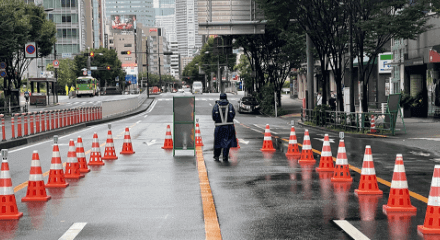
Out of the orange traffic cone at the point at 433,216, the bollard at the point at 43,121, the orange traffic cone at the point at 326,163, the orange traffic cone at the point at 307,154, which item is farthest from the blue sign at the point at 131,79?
the orange traffic cone at the point at 433,216

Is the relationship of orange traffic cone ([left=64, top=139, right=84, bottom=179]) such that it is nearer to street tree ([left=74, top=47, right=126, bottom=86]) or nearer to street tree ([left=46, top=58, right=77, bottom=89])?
street tree ([left=46, top=58, right=77, bottom=89])

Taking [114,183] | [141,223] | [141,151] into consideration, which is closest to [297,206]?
[141,223]

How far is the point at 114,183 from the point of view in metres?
10.7

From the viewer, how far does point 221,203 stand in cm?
839

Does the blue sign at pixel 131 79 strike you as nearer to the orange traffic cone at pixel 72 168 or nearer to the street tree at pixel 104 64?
the street tree at pixel 104 64

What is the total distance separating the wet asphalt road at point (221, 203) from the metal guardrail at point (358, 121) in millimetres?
9323

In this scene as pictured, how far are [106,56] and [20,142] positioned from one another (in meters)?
100

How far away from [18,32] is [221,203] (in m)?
41.3

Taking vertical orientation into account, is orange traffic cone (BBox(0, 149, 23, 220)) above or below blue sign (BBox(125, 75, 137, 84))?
below

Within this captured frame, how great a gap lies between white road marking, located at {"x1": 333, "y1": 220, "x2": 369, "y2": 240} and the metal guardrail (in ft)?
54.0

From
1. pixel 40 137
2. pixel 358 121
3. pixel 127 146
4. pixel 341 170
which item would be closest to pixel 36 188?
pixel 341 170

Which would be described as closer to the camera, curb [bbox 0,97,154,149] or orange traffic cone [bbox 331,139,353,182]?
orange traffic cone [bbox 331,139,353,182]

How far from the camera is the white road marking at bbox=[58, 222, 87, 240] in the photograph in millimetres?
6488

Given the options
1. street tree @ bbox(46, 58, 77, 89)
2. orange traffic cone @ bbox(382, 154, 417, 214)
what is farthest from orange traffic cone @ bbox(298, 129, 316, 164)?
street tree @ bbox(46, 58, 77, 89)
